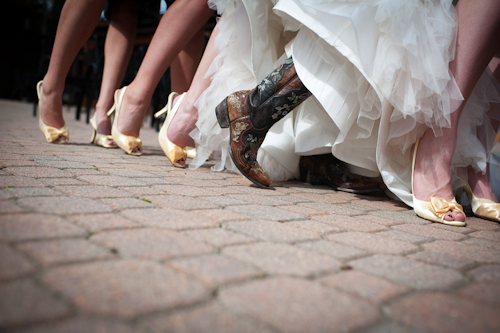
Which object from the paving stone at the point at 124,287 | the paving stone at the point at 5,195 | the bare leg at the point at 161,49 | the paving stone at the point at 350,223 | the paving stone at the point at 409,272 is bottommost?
the paving stone at the point at 124,287

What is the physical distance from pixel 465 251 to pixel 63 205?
1115 millimetres

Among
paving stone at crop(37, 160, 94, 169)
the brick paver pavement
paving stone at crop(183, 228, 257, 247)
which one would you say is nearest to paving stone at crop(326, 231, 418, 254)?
the brick paver pavement

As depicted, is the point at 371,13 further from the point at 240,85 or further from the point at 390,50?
the point at 240,85

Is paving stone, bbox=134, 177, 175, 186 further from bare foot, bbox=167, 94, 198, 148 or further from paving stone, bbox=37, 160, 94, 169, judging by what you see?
bare foot, bbox=167, 94, 198, 148

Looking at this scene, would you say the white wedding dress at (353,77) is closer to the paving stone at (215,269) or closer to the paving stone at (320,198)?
the paving stone at (320,198)

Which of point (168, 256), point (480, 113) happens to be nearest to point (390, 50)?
point (480, 113)

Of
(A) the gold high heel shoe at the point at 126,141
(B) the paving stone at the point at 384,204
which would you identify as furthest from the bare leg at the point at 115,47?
(B) the paving stone at the point at 384,204

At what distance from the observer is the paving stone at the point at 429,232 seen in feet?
3.97

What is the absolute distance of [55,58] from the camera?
8.17 feet

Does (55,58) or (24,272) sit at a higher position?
(55,58)

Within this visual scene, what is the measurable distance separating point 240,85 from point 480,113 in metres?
1.16

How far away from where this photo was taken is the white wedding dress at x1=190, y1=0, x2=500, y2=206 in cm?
143

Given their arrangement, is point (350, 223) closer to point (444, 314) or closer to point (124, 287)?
point (444, 314)

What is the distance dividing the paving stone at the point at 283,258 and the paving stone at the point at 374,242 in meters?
0.17
